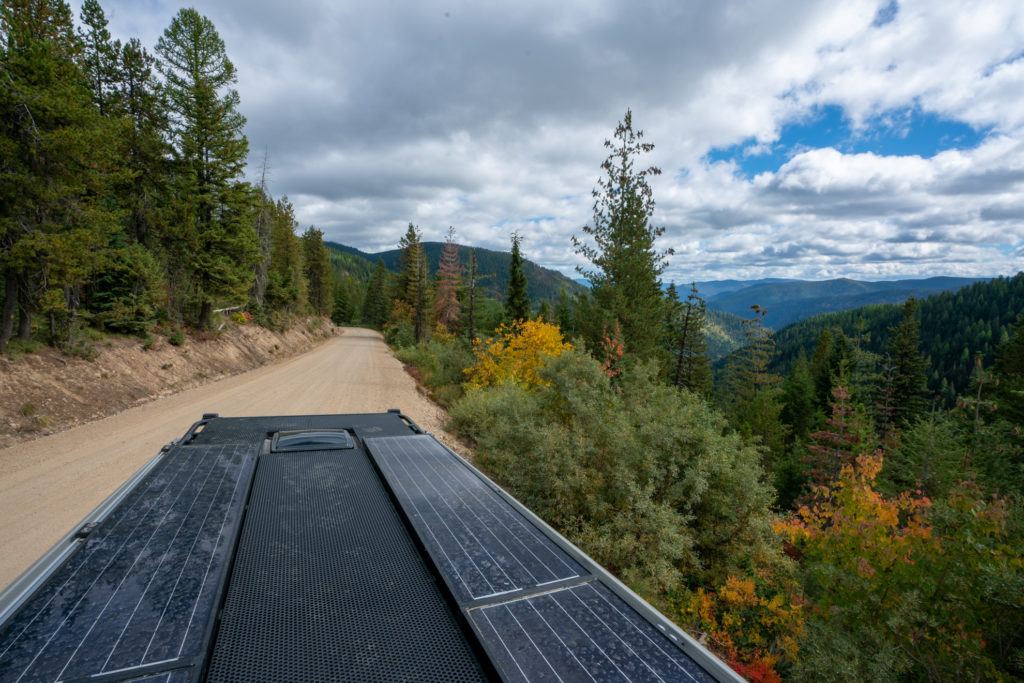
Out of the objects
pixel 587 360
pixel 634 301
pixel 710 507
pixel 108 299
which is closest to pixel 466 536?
pixel 710 507

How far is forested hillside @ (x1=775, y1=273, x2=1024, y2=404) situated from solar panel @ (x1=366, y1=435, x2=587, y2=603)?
9824cm

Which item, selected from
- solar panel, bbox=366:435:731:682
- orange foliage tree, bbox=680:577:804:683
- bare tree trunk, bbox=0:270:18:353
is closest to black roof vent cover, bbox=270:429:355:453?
solar panel, bbox=366:435:731:682

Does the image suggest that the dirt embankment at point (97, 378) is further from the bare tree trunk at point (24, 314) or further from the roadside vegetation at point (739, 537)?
the roadside vegetation at point (739, 537)

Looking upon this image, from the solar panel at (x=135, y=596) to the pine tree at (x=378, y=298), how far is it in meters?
60.8

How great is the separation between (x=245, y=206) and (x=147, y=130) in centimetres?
418

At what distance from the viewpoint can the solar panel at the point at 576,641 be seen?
6.09 ft

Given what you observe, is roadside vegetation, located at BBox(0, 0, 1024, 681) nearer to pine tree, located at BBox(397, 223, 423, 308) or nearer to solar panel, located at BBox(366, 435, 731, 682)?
solar panel, located at BBox(366, 435, 731, 682)

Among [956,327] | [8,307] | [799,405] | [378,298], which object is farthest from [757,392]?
[956,327]

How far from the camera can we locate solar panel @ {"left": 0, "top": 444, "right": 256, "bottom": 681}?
1.67 m

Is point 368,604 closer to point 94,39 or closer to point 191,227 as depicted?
point 191,227

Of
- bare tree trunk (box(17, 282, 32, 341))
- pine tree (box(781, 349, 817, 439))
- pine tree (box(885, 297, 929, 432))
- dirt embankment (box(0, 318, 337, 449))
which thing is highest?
bare tree trunk (box(17, 282, 32, 341))

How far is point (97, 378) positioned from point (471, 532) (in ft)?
47.1

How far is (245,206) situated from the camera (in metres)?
20.1

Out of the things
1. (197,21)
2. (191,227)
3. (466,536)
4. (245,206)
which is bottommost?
(466,536)
